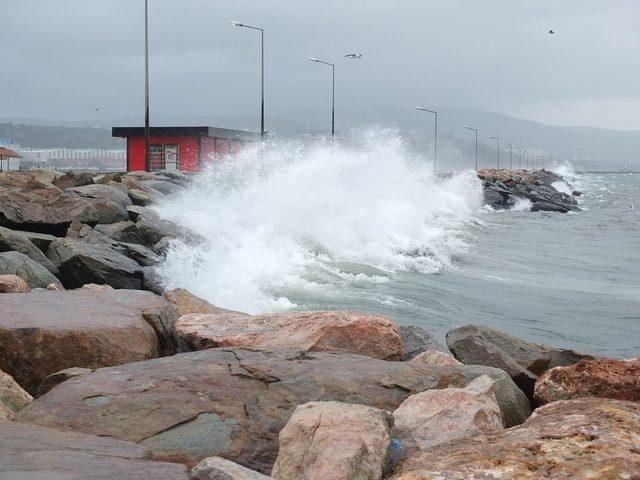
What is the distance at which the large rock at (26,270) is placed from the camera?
351 inches

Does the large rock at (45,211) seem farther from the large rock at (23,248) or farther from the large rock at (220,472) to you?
the large rock at (220,472)

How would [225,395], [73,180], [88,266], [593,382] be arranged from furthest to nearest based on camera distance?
[73,180] → [88,266] → [593,382] → [225,395]

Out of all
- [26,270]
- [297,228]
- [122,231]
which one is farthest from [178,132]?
[26,270]

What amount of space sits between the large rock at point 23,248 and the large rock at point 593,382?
6904 millimetres

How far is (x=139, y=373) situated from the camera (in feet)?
14.8

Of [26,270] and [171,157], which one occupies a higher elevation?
[171,157]

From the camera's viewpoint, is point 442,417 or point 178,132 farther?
point 178,132

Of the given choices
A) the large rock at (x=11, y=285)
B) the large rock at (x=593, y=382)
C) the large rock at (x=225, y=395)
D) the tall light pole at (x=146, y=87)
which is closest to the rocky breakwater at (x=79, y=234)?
the large rock at (x=11, y=285)

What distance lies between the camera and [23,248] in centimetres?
1025

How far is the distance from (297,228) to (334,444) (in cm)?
1690

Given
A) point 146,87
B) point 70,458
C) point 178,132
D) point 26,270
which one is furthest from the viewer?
point 178,132

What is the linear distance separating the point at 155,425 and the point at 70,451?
2.04 feet

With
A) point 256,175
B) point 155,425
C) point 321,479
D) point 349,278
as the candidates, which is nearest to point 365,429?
point 321,479

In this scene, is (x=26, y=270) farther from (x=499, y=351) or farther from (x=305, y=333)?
(x=499, y=351)
